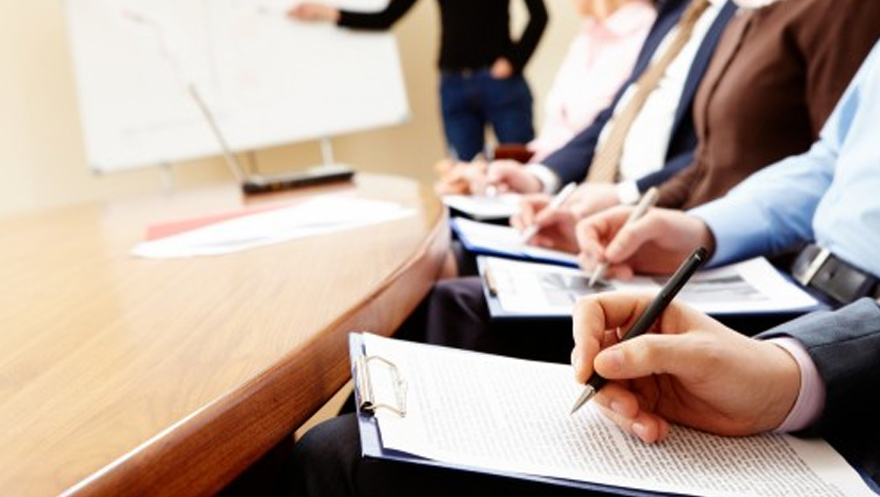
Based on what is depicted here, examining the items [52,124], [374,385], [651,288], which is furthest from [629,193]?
[52,124]

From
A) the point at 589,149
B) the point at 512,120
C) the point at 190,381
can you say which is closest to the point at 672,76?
the point at 589,149

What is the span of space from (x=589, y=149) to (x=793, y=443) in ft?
3.97

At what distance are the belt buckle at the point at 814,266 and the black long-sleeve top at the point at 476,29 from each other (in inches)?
83.1

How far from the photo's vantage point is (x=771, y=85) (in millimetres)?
1008

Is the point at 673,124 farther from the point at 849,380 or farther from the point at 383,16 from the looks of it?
the point at 383,16

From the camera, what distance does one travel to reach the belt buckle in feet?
2.59

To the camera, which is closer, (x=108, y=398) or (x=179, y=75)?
(x=108, y=398)

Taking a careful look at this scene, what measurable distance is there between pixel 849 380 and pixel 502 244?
0.50 meters

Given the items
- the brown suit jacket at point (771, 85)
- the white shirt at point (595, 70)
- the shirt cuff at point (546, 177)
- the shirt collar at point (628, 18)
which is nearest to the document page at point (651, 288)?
the brown suit jacket at point (771, 85)

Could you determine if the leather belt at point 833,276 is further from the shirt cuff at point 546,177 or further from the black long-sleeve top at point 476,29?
the black long-sleeve top at point 476,29

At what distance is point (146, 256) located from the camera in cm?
86

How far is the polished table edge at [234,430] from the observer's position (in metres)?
0.35

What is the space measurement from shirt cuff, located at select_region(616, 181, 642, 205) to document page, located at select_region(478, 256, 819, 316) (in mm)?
306

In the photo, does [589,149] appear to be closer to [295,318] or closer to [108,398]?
[295,318]
